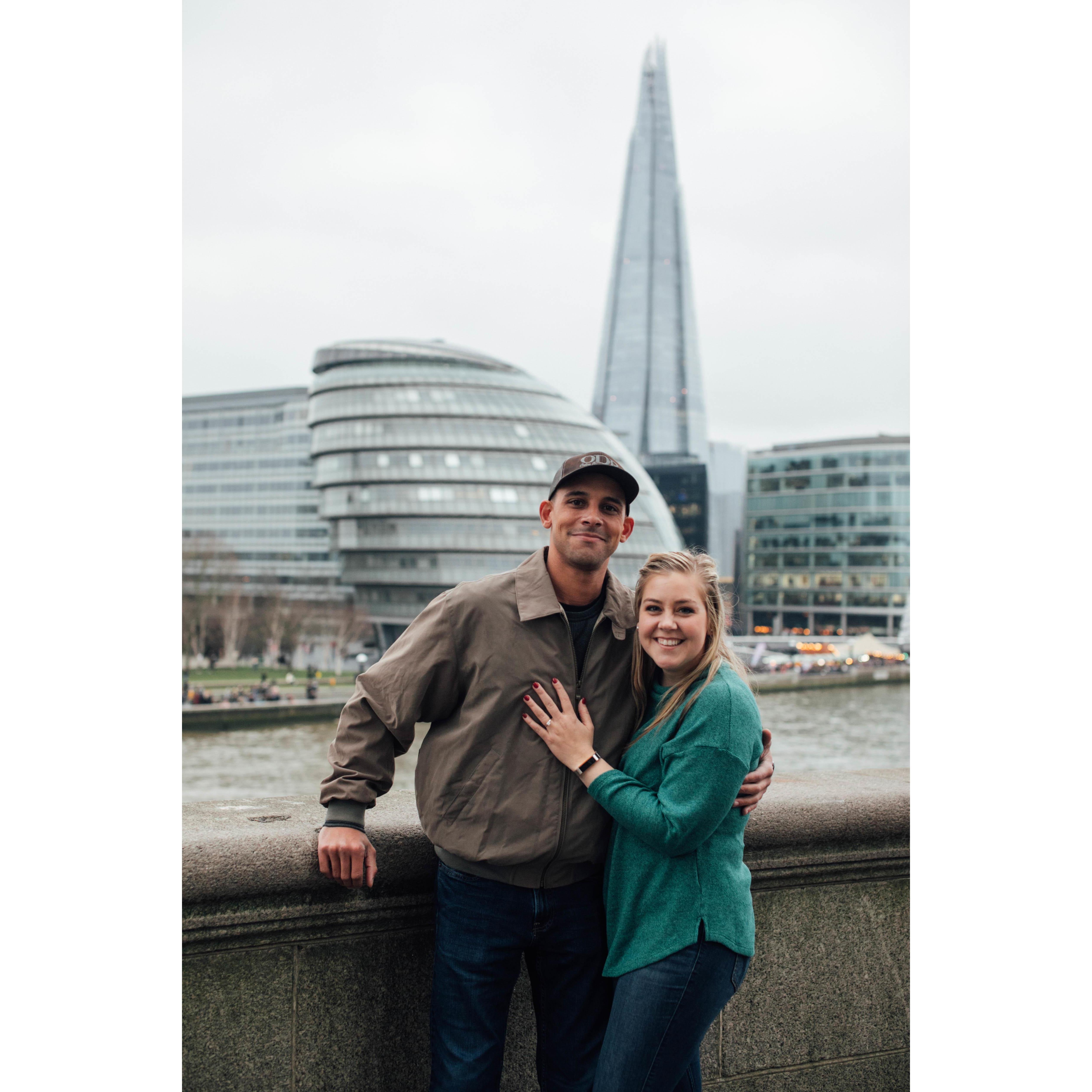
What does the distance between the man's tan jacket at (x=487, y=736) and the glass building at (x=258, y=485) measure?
80.8 m

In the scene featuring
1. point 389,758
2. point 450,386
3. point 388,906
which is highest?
point 450,386

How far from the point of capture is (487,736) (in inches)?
100

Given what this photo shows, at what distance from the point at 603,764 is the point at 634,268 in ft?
461

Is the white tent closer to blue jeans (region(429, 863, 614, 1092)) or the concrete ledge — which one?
the concrete ledge

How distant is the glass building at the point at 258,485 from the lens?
8738cm

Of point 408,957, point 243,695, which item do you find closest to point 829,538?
point 243,695

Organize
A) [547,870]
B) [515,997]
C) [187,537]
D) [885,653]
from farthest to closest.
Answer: [187,537] < [885,653] < [515,997] < [547,870]

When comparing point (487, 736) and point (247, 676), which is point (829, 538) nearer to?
point (247, 676)

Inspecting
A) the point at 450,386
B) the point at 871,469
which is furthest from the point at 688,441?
the point at 450,386

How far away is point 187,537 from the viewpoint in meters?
84.2

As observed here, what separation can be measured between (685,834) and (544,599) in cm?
67

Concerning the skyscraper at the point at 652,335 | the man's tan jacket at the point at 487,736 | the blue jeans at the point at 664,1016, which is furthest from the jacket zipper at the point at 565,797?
the skyscraper at the point at 652,335

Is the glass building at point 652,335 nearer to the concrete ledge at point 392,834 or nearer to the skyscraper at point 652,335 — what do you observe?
the skyscraper at point 652,335
